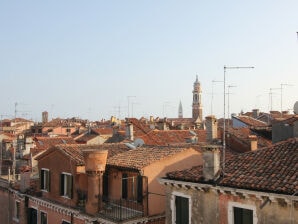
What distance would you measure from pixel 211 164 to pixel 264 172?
156cm

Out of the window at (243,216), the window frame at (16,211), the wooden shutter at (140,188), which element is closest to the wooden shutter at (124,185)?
the wooden shutter at (140,188)

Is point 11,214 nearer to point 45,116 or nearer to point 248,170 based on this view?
point 248,170

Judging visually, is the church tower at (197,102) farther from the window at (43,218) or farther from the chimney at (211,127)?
the window at (43,218)

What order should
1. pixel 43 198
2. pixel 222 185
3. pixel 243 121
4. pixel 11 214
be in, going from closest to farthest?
1. pixel 222 185
2. pixel 43 198
3. pixel 11 214
4. pixel 243 121

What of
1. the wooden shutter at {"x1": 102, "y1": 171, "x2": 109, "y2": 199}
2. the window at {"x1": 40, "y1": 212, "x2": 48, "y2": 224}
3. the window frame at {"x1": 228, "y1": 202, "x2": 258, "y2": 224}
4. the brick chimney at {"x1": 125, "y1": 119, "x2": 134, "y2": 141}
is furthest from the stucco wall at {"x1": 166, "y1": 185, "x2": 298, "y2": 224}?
the brick chimney at {"x1": 125, "y1": 119, "x2": 134, "y2": 141}

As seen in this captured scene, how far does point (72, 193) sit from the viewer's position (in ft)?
59.7

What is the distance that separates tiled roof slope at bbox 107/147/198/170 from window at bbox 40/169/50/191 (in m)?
4.27

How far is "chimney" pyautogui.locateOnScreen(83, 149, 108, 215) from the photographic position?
16.4 meters

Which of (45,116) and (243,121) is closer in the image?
(243,121)

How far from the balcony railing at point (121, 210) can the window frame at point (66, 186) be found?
6.46ft

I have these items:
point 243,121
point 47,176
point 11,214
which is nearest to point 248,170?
point 47,176

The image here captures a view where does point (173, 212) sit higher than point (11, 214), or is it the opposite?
point (173, 212)

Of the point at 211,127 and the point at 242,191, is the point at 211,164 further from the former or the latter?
the point at 211,127

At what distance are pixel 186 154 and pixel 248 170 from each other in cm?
512
